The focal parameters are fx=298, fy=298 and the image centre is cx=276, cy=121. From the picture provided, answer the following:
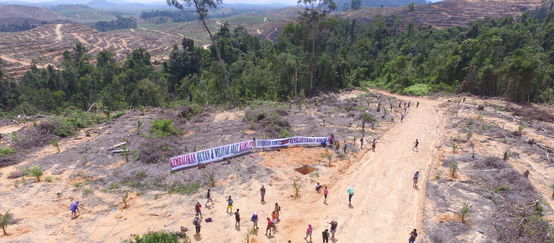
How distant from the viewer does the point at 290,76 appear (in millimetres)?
49188

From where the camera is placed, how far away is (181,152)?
75.4 feet

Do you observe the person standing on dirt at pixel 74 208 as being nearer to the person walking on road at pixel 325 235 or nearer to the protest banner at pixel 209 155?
the protest banner at pixel 209 155

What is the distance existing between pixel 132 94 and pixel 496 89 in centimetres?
5612

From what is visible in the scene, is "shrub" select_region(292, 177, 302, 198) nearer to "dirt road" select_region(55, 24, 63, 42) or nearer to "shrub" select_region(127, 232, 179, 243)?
"shrub" select_region(127, 232, 179, 243)

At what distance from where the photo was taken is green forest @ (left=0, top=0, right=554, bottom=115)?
139ft

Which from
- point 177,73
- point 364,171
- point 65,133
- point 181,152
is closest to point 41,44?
point 177,73

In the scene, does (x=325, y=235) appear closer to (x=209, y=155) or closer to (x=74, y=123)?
(x=209, y=155)

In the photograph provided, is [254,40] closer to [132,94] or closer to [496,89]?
[132,94]

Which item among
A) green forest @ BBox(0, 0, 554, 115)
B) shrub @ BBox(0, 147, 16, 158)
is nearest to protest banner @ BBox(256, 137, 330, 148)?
green forest @ BBox(0, 0, 554, 115)

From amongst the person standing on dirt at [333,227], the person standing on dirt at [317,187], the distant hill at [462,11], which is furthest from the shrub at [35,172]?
the distant hill at [462,11]

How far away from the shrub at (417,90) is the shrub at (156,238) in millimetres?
47382

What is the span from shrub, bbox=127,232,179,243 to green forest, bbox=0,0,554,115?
27.9 m

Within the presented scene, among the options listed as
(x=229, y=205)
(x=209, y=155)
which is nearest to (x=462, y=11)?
(x=209, y=155)

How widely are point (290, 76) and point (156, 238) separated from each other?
38.8m
